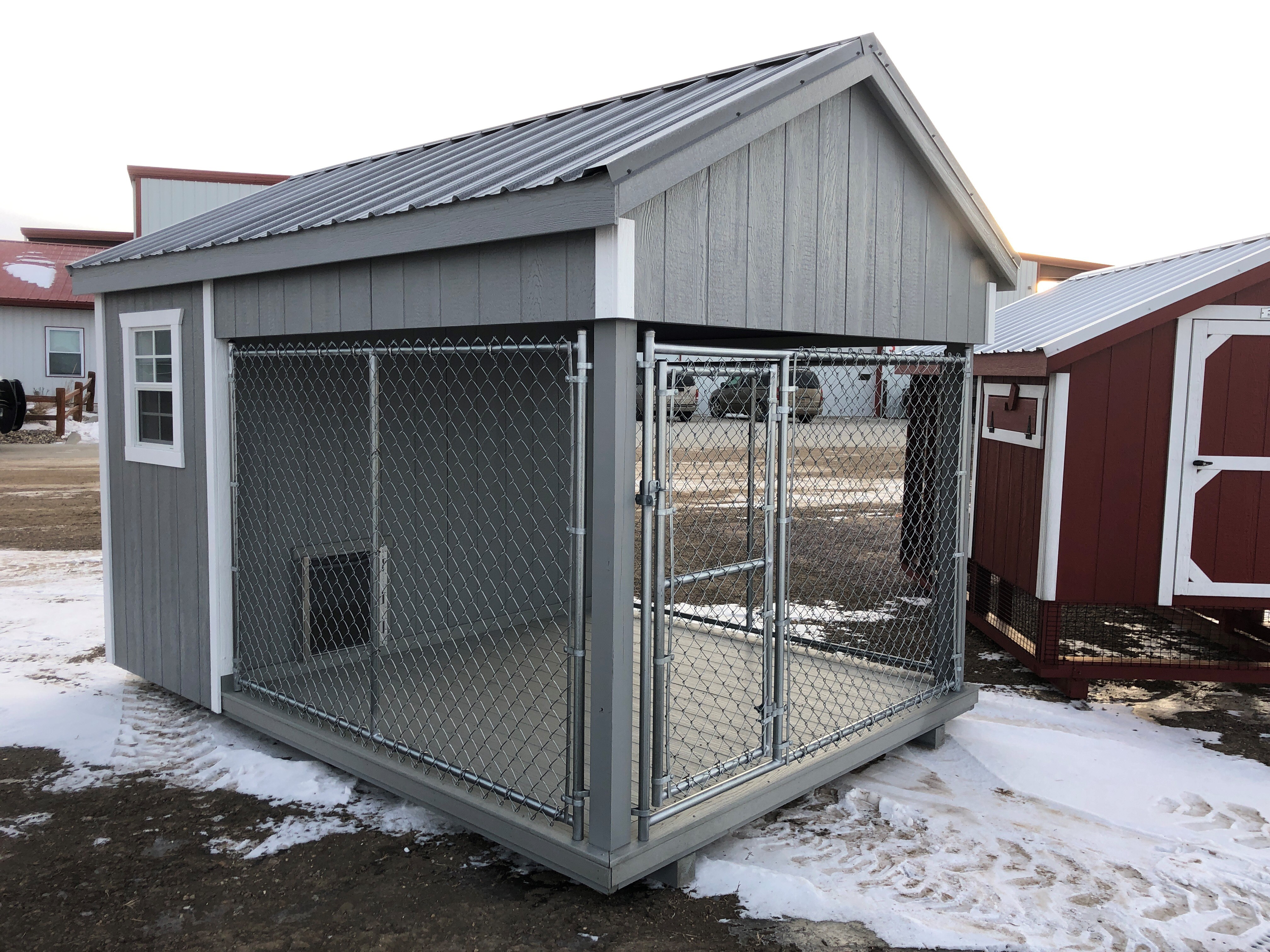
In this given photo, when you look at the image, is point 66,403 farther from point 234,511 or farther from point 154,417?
point 234,511

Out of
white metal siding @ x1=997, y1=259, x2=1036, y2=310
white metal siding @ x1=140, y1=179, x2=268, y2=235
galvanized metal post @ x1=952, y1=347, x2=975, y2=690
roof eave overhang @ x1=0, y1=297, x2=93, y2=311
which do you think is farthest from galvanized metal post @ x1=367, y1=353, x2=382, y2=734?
white metal siding @ x1=997, y1=259, x2=1036, y2=310

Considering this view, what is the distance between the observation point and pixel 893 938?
10.2 ft

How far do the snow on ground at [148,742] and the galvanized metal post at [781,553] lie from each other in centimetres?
144

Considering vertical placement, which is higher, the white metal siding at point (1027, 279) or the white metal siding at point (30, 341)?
the white metal siding at point (1027, 279)

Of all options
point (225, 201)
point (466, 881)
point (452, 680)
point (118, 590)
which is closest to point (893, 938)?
point (466, 881)

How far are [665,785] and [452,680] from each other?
6.77ft

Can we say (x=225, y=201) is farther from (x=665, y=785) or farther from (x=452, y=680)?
(x=665, y=785)

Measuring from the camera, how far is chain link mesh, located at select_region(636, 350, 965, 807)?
3537mm

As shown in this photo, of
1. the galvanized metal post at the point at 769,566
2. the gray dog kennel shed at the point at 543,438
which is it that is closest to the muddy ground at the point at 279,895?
the gray dog kennel shed at the point at 543,438

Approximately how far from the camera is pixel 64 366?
23.2 meters

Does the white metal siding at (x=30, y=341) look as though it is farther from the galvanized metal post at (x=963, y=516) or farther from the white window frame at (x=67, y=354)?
A: the galvanized metal post at (x=963, y=516)

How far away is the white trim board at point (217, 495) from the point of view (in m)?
4.67

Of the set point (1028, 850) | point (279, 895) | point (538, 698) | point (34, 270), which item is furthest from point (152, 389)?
point (34, 270)

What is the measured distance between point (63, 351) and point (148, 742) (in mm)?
22105
